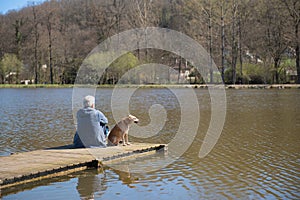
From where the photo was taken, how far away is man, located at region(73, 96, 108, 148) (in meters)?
9.52

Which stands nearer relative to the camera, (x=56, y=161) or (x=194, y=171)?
(x=56, y=161)

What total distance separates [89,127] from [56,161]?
56.0 inches

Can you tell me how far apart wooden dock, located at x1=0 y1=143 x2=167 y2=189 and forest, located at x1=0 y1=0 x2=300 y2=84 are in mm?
37626

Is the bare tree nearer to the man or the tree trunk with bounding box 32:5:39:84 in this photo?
the tree trunk with bounding box 32:5:39:84

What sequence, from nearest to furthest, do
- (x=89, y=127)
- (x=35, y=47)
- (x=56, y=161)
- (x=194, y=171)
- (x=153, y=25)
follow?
(x=56, y=161) → (x=194, y=171) → (x=89, y=127) → (x=153, y=25) → (x=35, y=47)

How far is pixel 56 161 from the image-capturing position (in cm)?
825

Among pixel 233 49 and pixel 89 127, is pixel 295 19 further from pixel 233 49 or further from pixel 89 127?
pixel 89 127

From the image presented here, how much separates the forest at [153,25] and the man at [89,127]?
37.5 m

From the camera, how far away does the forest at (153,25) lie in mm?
48000

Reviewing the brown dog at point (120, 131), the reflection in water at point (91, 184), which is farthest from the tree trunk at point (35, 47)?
the reflection in water at point (91, 184)

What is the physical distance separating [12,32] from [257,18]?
105 ft

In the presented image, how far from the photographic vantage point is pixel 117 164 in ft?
29.3

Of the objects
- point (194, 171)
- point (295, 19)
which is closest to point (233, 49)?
point (295, 19)

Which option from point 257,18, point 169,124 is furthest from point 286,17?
point 169,124
